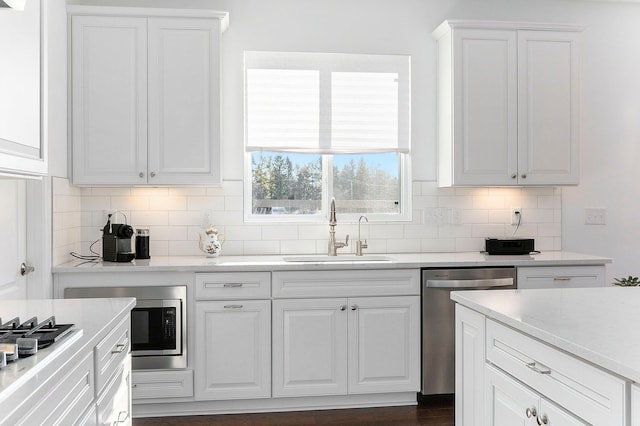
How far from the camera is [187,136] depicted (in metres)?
3.54

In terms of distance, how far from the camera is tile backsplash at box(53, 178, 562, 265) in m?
3.81

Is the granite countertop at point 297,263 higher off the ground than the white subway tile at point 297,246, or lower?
lower

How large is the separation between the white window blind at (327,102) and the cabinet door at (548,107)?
2.68 feet

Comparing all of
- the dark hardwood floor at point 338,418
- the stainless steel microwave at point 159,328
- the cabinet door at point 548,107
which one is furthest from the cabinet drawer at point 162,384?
the cabinet door at point 548,107

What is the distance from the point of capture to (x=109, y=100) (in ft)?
11.4

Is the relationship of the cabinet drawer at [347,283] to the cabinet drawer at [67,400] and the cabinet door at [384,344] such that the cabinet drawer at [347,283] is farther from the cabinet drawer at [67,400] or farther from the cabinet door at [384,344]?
the cabinet drawer at [67,400]

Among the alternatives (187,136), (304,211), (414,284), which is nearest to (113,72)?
(187,136)

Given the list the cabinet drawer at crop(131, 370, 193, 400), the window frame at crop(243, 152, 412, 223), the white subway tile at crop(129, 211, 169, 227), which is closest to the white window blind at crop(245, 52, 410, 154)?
the window frame at crop(243, 152, 412, 223)

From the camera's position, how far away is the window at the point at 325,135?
13.0 feet

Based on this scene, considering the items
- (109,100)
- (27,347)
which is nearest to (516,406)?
(27,347)

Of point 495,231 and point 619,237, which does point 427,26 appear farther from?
point 619,237

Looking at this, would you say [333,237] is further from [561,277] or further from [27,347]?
[27,347]

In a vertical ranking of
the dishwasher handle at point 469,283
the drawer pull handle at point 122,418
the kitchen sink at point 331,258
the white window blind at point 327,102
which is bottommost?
the drawer pull handle at point 122,418

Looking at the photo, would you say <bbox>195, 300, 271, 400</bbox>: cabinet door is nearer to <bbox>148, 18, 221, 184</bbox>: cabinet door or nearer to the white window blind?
<bbox>148, 18, 221, 184</bbox>: cabinet door
